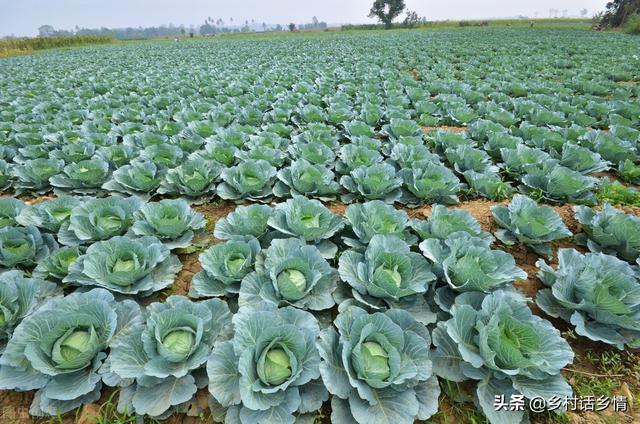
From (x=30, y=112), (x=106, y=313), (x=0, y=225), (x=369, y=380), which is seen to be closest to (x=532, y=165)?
(x=369, y=380)

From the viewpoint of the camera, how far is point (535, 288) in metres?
2.75

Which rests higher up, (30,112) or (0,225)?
(30,112)

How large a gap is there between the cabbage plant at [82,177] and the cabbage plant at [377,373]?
364 centimetres

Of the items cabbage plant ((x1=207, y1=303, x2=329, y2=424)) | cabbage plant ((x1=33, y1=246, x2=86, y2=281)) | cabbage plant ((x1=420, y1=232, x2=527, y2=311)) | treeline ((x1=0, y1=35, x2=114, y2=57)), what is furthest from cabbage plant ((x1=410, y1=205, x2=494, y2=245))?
treeline ((x1=0, y1=35, x2=114, y2=57))

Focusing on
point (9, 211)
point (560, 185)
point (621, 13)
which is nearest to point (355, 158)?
point (560, 185)

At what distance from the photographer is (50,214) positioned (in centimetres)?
309

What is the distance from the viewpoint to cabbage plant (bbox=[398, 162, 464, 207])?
12.2ft

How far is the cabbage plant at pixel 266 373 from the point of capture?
1764mm

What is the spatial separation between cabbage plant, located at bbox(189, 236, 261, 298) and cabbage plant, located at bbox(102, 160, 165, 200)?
1.85m

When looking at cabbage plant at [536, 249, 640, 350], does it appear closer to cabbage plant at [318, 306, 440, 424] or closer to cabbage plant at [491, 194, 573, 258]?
cabbage plant at [491, 194, 573, 258]

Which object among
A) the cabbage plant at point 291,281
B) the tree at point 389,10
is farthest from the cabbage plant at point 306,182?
the tree at point 389,10

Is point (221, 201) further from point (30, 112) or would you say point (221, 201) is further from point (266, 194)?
point (30, 112)

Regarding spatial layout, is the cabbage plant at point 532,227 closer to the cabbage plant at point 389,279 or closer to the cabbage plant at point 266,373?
the cabbage plant at point 389,279

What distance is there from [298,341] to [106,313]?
3.98ft
